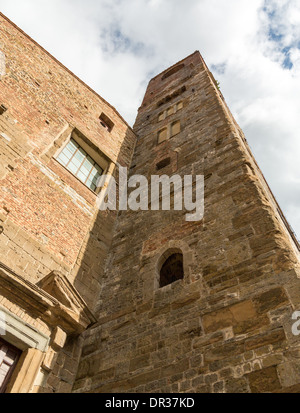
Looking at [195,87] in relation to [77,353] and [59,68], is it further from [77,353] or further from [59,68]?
[77,353]

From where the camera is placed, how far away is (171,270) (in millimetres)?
6207

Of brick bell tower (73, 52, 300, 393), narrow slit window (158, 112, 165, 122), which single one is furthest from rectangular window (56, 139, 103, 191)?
narrow slit window (158, 112, 165, 122)

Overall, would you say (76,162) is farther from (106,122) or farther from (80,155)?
(106,122)

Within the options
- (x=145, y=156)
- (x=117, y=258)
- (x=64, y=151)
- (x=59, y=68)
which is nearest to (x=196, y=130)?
(x=145, y=156)

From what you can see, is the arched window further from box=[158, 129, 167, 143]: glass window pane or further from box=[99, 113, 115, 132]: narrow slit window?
box=[99, 113, 115, 132]: narrow slit window

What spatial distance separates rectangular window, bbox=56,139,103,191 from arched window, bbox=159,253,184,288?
339cm

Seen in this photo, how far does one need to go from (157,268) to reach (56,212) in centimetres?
242

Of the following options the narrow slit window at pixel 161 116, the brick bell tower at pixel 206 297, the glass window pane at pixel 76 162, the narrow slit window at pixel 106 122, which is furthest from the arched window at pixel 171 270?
the narrow slit window at pixel 161 116
